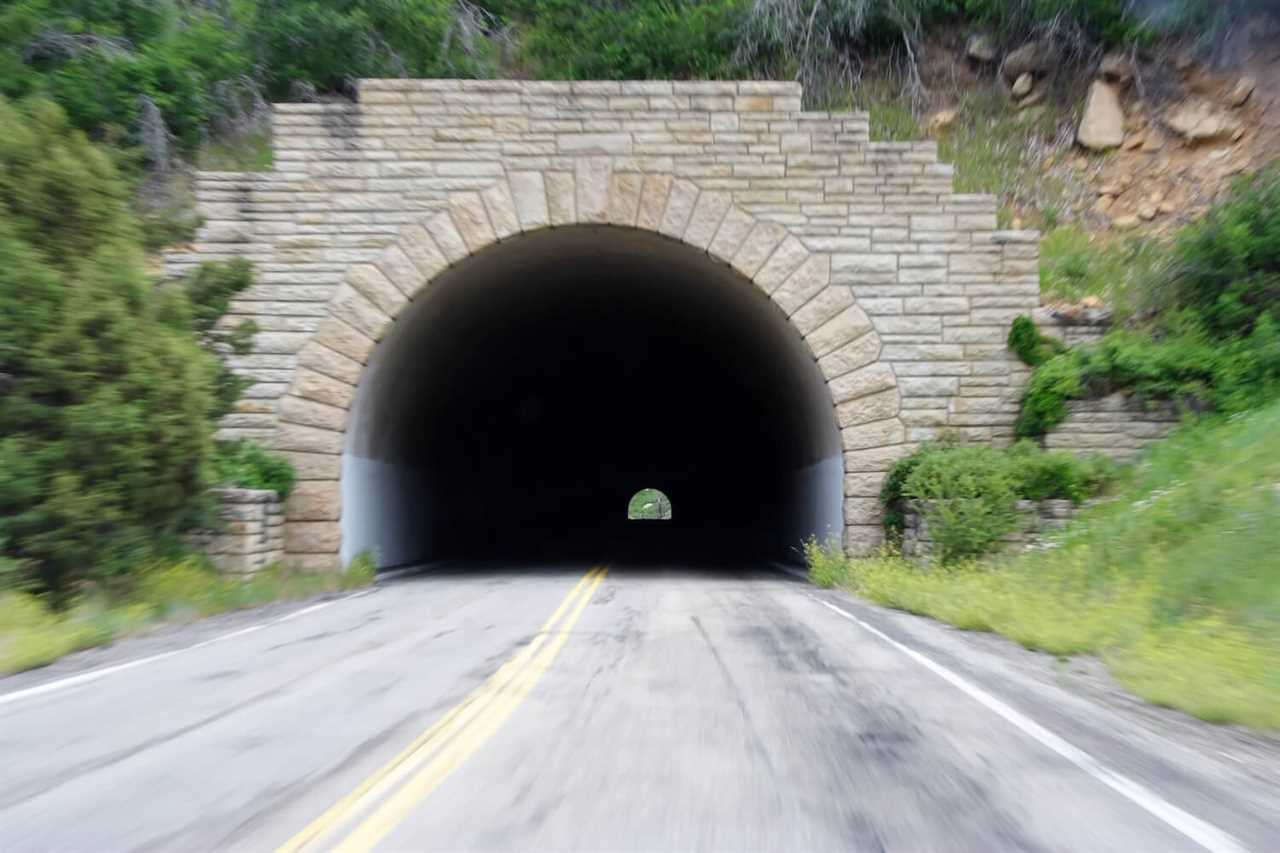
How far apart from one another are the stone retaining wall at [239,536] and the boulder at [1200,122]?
1942cm

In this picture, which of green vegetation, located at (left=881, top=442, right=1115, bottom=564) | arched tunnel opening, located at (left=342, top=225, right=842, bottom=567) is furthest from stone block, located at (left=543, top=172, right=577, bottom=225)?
green vegetation, located at (left=881, top=442, right=1115, bottom=564)

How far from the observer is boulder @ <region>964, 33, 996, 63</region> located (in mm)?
24141

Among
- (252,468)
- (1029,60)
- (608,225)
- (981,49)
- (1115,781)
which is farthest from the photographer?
(981,49)

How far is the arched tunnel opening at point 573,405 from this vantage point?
18141mm

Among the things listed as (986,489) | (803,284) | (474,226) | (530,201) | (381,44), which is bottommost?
(986,489)

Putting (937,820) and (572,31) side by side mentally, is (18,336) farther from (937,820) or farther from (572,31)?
(572,31)

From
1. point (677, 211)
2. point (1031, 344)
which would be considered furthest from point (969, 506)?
point (677, 211)

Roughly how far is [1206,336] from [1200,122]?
7.97 meters

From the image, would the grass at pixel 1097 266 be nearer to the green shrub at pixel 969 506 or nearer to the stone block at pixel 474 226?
the green shrub at pixel 969 506

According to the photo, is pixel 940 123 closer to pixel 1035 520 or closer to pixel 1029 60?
pixel 1029 60

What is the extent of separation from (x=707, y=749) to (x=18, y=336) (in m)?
8.64

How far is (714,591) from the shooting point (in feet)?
51.0

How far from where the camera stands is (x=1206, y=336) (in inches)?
624

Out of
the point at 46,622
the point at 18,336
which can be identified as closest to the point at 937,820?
the point at 46,622
